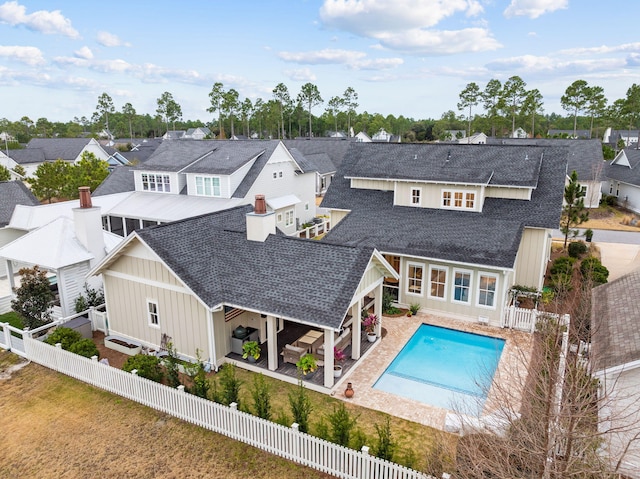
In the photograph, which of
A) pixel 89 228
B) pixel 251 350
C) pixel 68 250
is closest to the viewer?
pixel 251 350

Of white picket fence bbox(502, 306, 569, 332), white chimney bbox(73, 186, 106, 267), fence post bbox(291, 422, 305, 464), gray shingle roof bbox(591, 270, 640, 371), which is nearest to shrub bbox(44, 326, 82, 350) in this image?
white chimney bbox(73, 186, 106, 267)

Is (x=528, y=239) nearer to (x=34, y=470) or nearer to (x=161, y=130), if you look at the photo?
(x=34, y=470)

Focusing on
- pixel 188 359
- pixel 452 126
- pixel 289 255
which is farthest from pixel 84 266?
pixel 452 126

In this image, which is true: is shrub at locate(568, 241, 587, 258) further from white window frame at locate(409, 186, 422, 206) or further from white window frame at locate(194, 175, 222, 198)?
white window frame at locate(194, 175, 222, 198)

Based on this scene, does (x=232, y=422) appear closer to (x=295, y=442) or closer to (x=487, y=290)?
(x=295, y=442)

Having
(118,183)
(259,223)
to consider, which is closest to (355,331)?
(259,223)
